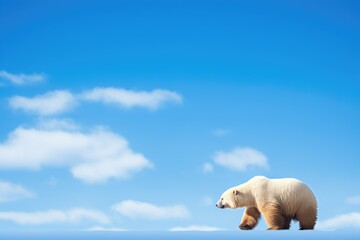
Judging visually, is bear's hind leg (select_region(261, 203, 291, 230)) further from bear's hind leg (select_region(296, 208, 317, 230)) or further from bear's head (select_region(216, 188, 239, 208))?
bear's head (select_region(216, 188, 239, 208))

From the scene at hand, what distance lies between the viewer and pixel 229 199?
1204cm

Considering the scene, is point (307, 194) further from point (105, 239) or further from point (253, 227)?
point (105, 239)

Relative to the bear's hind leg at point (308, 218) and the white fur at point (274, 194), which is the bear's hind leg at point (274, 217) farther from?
the bear's hind leg at point (308, 218)

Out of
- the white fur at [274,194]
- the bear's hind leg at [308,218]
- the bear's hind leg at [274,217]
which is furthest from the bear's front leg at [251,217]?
the bear's hind leg at [308,218]

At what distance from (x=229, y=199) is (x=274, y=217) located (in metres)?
1.20

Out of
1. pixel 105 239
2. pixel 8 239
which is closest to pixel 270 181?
pixel 105 239

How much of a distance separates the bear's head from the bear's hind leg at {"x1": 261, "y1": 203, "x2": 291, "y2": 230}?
0.73 metres

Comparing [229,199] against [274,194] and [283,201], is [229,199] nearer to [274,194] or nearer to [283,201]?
[274,194]

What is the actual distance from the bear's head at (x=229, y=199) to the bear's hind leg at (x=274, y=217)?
73 cm

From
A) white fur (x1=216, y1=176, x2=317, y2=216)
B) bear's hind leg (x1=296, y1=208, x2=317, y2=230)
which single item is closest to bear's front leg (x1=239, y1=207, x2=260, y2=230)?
white fur (x1=216, y1=176, x2=317, y2=216)

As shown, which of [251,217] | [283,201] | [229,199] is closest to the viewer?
[283,201]

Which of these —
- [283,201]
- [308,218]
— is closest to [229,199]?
[283,201]

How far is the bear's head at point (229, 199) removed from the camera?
11938 mm

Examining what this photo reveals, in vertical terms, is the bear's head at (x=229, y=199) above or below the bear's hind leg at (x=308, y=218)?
above
